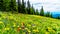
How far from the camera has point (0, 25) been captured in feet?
34.3

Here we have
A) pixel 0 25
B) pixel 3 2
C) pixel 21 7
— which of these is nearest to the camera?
pixel 0 25

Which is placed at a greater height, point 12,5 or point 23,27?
point 12,5

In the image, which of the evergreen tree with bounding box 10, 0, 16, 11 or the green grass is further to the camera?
the evergreen tree with bounding box 10, 0, 16, 11

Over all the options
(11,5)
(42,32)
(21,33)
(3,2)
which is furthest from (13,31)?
(11,5)

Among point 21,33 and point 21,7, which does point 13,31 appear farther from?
point 21,7

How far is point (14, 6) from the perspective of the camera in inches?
3164

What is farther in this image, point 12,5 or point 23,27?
point 12,5

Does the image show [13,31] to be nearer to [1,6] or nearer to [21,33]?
[21,33]

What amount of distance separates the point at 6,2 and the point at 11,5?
280 inches

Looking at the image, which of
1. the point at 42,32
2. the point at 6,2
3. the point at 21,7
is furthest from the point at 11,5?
the point at 42,32

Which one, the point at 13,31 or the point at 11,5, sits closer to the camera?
the point at 13,31

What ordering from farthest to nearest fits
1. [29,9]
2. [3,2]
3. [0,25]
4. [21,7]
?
[29,9] < [21,7] < [3,2] < [0,25]

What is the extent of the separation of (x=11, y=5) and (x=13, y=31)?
70049mm

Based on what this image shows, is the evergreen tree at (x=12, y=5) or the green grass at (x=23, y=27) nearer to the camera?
the green grass at (x=23, y=27)
